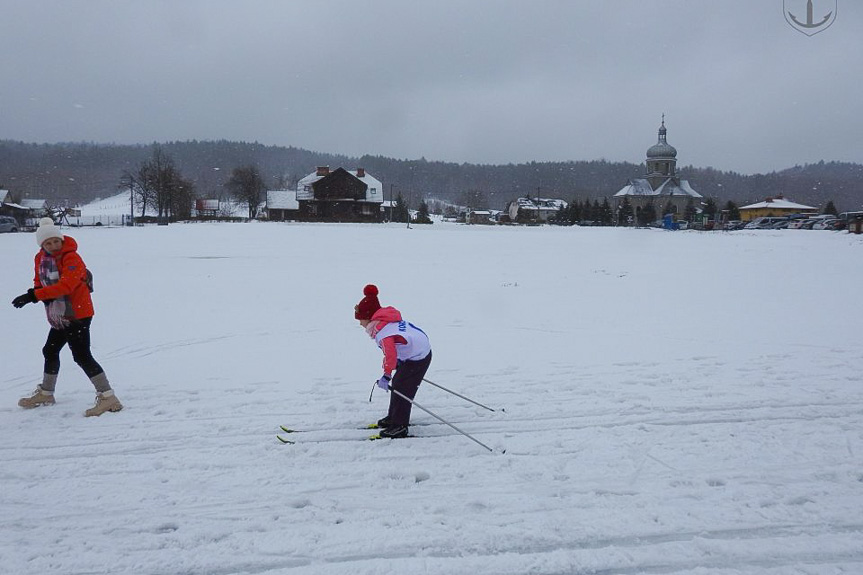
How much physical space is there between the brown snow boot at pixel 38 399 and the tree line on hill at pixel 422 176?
14981cm

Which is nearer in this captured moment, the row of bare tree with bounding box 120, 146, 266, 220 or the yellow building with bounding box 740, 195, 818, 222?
the row of bare tree with bounding box 120, 146, 266, 220

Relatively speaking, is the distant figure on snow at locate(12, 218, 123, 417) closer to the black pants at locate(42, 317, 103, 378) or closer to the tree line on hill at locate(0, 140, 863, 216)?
the black pants at locate(42, 317, 103, 378)

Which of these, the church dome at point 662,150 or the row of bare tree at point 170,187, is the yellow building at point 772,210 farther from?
the row of bare tree at point 170,187

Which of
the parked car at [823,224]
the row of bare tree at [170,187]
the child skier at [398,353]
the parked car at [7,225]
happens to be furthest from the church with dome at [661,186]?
the child skier at [398,353]

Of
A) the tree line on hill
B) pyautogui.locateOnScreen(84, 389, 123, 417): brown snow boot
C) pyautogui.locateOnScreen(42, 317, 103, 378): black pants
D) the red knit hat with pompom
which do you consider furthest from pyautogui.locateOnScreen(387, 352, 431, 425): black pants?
the tree line on hill

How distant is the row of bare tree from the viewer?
67.1 m

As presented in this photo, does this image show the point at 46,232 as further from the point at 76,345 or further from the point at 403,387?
the point at 403,387

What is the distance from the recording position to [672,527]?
394 centimetres

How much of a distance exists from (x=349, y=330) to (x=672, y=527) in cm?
733

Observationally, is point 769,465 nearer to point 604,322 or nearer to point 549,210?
point 604,322

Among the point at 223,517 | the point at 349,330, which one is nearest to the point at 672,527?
the point at 223,517

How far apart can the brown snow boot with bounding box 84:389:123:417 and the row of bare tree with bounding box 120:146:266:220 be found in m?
64.7

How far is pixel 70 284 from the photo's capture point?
5.58 m

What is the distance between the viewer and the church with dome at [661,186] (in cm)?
10719
